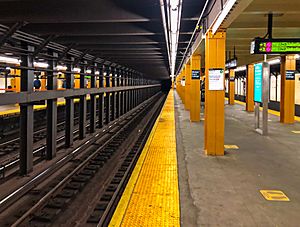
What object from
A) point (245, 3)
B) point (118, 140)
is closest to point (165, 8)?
point (245, 3)

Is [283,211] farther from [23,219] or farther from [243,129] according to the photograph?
[243,129]

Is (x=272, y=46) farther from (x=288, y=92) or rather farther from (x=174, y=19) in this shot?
(x=288, y=92)

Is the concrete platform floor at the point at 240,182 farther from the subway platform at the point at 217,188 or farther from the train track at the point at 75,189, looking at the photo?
the train track at the point at 75,189

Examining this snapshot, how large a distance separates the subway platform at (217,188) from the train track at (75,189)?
0.74 metres

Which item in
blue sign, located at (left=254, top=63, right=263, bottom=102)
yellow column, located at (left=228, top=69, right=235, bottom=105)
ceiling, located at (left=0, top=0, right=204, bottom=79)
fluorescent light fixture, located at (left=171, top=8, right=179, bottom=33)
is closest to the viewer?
ceiling, located at (left=0, top=0, right=204, bottom=79)

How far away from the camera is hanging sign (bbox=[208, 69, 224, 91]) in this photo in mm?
6730

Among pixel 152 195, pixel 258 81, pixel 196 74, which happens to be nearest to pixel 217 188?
pixel 152 195

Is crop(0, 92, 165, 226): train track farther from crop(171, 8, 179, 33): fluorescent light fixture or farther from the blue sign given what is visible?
the blue sign

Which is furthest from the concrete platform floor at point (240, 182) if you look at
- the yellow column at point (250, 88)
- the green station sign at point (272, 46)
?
the yellow column at point (250, 88)

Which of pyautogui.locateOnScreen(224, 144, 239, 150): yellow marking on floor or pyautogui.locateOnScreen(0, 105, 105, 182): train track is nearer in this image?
pyautogui.locateOnScreen(0, 105, 105, 182): train track

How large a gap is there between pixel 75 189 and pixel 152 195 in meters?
2.44

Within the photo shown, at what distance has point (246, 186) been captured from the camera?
189 inches

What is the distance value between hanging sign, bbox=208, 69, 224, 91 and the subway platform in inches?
61.2

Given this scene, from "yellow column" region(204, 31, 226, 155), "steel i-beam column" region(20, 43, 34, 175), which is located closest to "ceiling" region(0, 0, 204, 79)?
"steel i-beam column" region(20, 43, 34, 175)
